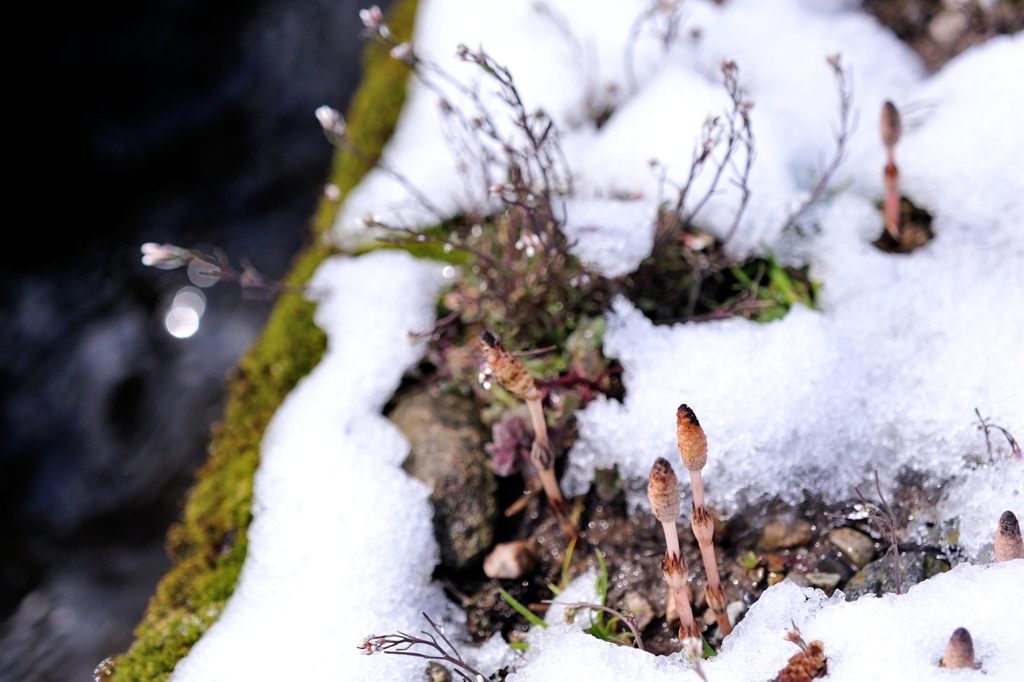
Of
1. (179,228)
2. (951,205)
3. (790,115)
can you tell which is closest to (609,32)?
(790,115)

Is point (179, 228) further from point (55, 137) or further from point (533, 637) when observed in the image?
point (533, 637)

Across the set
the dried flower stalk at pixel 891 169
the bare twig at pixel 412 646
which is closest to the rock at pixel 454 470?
the bare twig at pixel 412 646

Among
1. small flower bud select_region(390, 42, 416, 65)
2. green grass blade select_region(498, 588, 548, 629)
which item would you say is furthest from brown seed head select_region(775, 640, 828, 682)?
small flower bud select_region(390, 42, 416, 65)

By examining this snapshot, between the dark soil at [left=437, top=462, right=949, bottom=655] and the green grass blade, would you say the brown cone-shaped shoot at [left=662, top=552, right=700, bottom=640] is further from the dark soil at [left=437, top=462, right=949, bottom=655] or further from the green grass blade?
the green grass blade

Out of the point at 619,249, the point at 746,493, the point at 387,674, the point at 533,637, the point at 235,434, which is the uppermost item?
the point at 619,249

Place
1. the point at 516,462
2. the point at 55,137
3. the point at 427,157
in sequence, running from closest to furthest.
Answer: the point at 516,462
the point at 427,157
the point at 55,137

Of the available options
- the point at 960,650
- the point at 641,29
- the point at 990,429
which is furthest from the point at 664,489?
the point at 641,29

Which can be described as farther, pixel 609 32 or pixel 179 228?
pixel 179 228
